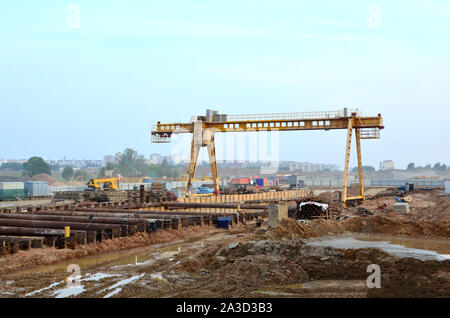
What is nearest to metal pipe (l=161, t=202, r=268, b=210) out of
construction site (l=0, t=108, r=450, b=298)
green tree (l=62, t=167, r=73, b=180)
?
construction site (l=0, t=108, r=450, b=298)

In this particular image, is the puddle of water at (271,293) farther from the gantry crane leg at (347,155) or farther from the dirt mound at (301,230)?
the gantry crane leg at (347,155)

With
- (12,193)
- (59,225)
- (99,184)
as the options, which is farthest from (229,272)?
(12,193)

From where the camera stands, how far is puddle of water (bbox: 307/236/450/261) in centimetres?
1594

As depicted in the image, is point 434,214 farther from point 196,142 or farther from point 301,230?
point 196,142

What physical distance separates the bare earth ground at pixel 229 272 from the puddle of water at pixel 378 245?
1.40m

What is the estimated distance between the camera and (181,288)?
41.9 feet

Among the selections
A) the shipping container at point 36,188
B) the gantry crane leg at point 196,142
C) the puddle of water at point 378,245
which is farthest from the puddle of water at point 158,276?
the shipping container at point 36,188

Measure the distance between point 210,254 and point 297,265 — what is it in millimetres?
4007

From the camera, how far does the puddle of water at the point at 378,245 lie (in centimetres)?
1594

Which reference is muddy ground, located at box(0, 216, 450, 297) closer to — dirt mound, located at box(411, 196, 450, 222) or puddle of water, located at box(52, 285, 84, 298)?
puddle of water, located at box(52, 285, 84, 298)

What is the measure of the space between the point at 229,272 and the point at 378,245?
26.0 ft

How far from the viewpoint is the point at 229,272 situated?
14.2 metres

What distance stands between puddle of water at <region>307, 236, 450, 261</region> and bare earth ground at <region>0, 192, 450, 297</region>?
1.40 m
